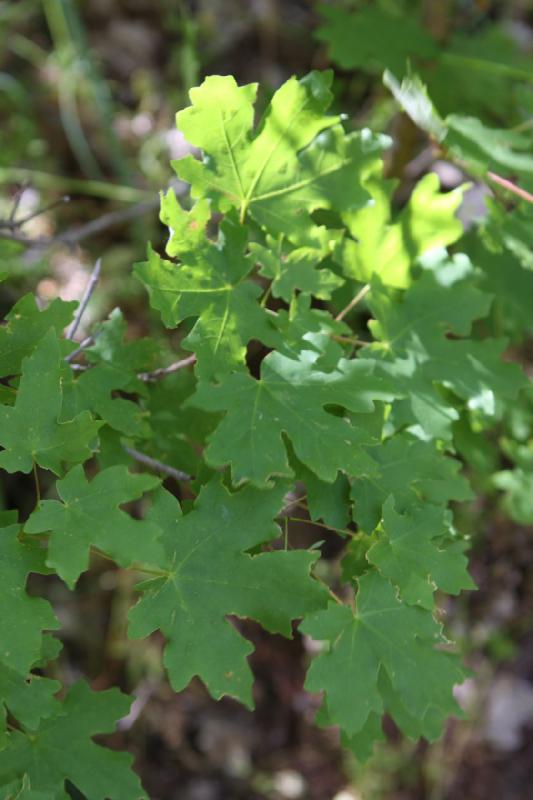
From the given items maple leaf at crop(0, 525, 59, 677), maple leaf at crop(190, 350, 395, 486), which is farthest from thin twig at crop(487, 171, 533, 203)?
maple leaf at crop(0, 525, 59, 677)

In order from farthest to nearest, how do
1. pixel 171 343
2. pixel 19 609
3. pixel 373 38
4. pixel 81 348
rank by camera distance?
pixel 171 343, pixel 373 38, pixel 81 348, pixel 19 609

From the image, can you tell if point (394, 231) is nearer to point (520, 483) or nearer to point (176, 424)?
point (176, 424)

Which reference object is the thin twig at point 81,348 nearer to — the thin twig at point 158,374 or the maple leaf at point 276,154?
the thin twig at point 158,374

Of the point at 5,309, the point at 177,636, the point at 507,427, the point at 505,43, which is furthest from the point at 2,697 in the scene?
the point at 505,43

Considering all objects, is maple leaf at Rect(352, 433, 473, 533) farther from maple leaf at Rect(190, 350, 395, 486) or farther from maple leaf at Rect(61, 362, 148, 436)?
maple leaf at Rect(61, 362, 148, 436)

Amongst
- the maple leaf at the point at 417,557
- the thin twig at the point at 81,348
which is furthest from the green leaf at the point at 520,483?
the thin twig at the point at 81,348

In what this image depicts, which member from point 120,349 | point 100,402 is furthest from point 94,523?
point 120,349

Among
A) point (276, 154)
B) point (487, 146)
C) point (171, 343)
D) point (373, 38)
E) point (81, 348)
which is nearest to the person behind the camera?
point (276, 154)
